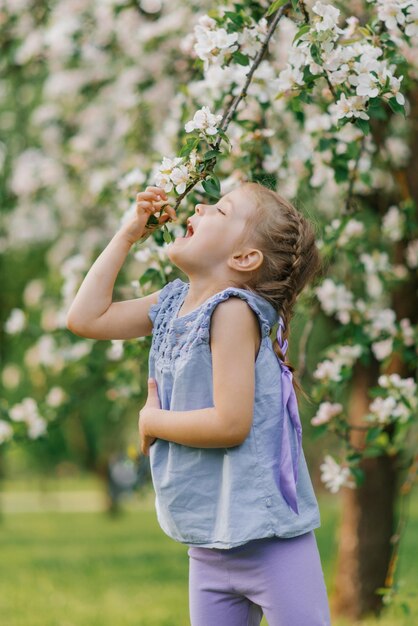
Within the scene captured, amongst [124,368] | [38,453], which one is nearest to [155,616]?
[124,368]

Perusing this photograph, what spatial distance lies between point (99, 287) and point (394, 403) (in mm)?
1247

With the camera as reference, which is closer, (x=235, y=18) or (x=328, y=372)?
(x=235, y=18)

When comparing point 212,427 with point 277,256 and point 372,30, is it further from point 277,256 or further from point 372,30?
point 372,30

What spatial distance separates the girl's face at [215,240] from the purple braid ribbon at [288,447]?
0.20 m

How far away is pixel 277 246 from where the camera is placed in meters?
1.92

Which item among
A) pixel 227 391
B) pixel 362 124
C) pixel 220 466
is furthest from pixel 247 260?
pixel 362 124

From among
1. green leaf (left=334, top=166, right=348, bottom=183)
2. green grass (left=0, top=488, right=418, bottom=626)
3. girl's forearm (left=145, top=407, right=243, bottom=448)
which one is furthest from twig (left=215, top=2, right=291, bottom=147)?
green grass (left=0, top=488, right=418, bottom=626)

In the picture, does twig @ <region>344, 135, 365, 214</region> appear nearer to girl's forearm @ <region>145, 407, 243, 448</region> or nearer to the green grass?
the green grass

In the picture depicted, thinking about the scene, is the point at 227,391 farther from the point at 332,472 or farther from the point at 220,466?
the point at 332,472

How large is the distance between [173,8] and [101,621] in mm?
3091

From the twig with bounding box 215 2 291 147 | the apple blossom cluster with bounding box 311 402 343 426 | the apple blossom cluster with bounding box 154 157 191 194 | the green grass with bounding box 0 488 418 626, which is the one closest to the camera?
the apple blossom cluster with bounding box 154 157 191 194

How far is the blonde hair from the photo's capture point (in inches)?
75.6

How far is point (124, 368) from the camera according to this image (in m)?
3.57

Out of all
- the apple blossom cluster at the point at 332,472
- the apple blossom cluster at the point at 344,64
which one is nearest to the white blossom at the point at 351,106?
the apple blossom cluster at the point at 344,64
